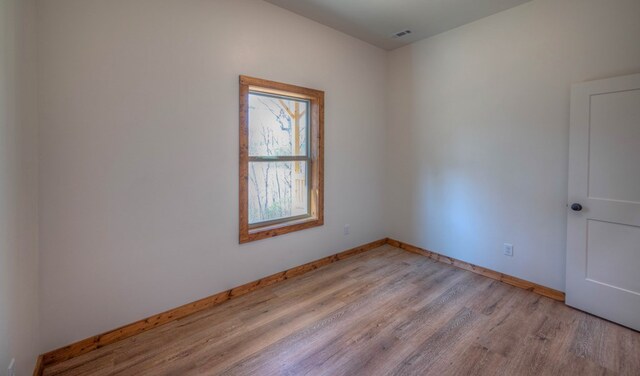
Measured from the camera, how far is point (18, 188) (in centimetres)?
153

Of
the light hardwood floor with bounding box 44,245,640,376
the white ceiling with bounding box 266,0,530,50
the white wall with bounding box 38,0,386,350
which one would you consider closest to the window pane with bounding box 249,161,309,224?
the white wall with bounding box 38,0,386,350

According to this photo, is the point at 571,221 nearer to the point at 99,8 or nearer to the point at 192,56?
the point at 192,56

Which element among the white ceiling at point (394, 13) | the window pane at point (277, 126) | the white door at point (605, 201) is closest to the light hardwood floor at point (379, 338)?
the white door at point (605, 201)

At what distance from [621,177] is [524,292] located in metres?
1.34

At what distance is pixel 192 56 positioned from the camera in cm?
238

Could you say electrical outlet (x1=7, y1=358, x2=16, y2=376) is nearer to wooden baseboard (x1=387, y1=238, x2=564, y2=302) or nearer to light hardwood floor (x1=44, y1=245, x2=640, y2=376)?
light hardwood floor (x1=44, y1=245, x2=640, y2=376)

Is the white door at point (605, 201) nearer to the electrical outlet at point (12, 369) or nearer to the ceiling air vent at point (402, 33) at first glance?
the ceiling air vent at point (402, 33)

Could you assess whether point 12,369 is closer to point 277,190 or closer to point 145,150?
point 145,150

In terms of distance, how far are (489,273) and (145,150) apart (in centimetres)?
366

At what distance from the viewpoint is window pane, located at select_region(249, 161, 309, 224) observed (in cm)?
302

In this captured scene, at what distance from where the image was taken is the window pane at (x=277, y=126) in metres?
2.96

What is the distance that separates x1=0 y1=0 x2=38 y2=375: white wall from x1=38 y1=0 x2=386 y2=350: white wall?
0.36 feet

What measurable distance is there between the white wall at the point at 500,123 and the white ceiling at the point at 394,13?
0.20 meters

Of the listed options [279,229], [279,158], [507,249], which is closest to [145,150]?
[279,158]
